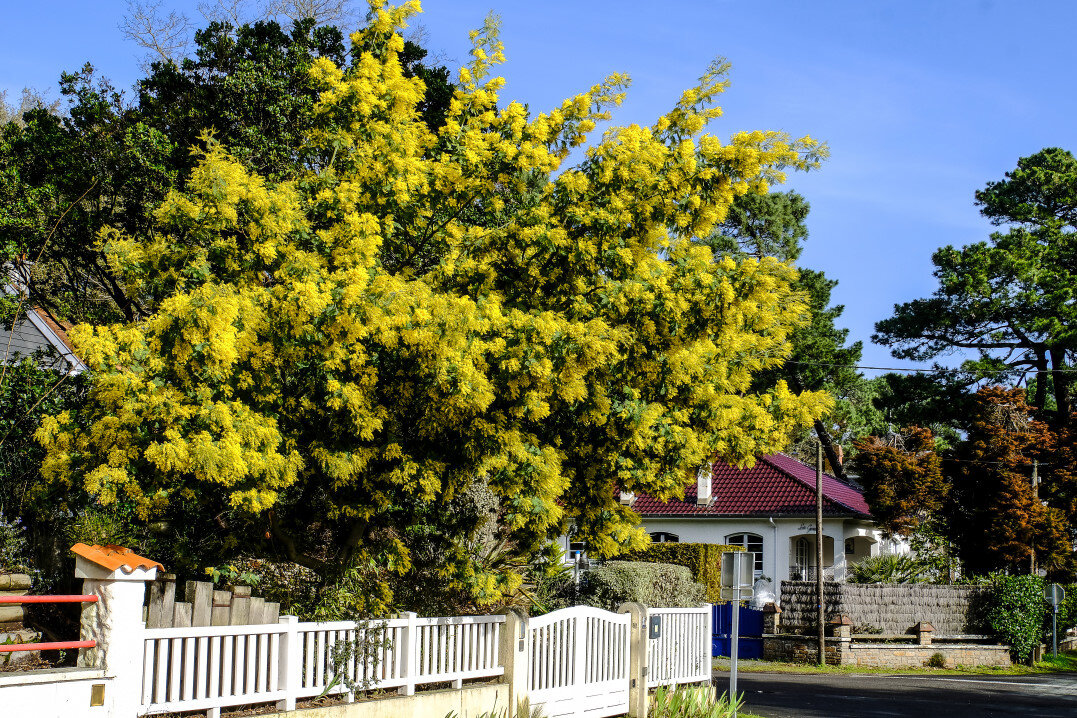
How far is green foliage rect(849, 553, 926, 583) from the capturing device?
30.1 metres

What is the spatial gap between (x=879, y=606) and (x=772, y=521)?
5.63m

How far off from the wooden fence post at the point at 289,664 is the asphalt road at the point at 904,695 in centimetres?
894

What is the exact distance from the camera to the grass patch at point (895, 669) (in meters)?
25.0

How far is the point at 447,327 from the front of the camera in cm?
1016

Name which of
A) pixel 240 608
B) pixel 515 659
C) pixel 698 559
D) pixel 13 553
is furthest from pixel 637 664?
pixel 698 559

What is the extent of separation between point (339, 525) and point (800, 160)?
22.3ft

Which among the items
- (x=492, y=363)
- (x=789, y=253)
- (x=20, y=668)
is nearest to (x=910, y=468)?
(x=789, y=253)

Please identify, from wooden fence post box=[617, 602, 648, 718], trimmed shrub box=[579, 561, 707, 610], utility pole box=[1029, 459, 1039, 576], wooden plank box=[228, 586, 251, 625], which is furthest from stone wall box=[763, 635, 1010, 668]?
wooden plank box=[228, 586, 251, 625]

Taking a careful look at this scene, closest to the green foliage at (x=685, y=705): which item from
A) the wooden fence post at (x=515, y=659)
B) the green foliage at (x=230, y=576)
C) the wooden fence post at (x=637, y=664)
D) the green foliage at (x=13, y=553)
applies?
the wooden fence post at (x=637, y=664)

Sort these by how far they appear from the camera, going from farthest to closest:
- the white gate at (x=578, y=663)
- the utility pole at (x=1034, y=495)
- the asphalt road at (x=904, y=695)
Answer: the utility pole at (x=1034, y=495) → the asphalt road at (x=904, y=695) → the white gate at (x=578, y=663)

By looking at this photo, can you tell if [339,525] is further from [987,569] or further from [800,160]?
[987,569]

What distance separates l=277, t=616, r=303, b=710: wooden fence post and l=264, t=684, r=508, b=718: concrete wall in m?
0.12

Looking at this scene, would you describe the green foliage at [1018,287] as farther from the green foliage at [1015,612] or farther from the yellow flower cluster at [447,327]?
the yellow flower cluster at [447,327]

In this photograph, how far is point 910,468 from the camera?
29656 millimetres
